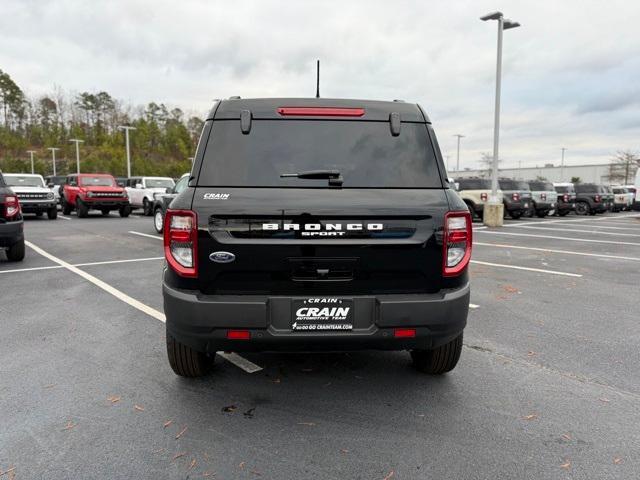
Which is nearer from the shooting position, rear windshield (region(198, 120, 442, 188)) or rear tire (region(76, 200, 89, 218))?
rear windshield (region(198, 120, 442, 188))

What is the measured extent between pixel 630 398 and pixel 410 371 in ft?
4.94

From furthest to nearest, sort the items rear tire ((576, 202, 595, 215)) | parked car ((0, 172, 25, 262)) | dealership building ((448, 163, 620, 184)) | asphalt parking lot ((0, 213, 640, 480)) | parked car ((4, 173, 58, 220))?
dealership building ((448, 163, 620, 184))
rear tire ((576, 202, 595, 215))
parked car ((4, 173, 58, 220))
parked car ((0, 172, 25, 262))
asphalt parking lot ((0, 213, 640, 480))

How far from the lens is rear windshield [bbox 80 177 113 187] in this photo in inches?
797

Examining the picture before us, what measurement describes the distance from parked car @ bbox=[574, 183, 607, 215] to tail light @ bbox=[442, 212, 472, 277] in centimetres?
2686

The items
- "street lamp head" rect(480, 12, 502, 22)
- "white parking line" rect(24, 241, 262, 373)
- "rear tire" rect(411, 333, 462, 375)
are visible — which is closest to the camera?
"rear tire" rect(411, 333, 462, 375)

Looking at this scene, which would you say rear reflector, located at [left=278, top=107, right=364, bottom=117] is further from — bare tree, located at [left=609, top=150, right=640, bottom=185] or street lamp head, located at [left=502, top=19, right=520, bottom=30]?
bare tree, located at [left=609, top=150, right=640, bottom=185]

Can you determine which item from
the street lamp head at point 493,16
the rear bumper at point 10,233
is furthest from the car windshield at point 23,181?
the street lamp head at point 493,16

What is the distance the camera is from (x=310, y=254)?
2.78 m

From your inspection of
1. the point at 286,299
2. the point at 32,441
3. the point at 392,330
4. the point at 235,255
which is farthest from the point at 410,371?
the point at 32,441

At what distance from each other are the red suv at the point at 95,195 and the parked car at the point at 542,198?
18.0m

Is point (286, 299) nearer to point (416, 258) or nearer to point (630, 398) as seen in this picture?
point (416, 258)

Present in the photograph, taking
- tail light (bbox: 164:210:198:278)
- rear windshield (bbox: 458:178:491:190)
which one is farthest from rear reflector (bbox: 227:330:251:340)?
rear windshield (bbox: 458:178:491:190)

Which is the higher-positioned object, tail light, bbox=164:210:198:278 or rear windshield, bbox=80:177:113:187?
rear windshield, bbox=80:177:113:187

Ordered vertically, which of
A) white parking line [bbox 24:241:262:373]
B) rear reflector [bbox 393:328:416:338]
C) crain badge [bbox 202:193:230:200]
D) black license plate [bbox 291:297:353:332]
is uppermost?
crain badge [bbox 202:193:230:200]
